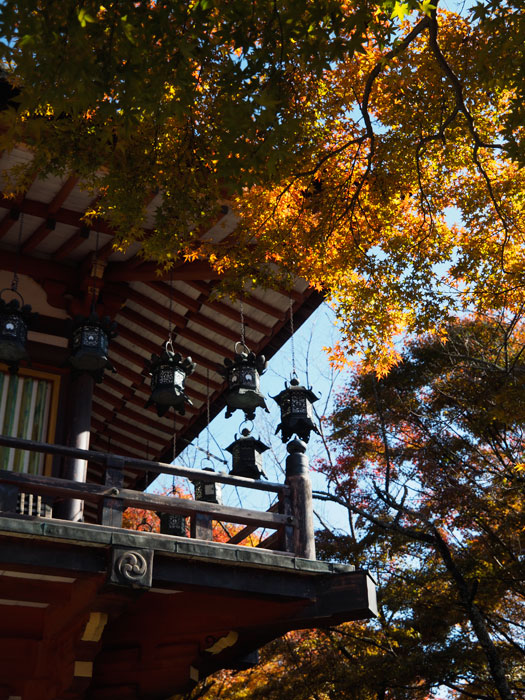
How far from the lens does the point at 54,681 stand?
7.00 m

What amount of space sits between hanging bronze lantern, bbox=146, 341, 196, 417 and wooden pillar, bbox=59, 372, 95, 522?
851 millimetres

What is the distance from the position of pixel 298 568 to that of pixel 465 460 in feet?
34.5

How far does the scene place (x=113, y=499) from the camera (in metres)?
6.48

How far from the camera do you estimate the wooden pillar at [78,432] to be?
27.3 ft

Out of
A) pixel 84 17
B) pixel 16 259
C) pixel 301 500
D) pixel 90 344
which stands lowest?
pixel 301 500

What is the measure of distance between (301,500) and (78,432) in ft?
10.4

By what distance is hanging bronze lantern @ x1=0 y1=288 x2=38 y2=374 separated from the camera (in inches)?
331

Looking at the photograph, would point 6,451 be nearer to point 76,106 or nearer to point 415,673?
point 76,106

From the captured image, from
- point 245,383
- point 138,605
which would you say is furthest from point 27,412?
point 138,605

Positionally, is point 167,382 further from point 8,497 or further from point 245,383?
point 8,497

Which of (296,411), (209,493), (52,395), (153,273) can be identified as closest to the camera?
(296,411)

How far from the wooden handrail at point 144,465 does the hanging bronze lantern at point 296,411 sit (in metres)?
1.10

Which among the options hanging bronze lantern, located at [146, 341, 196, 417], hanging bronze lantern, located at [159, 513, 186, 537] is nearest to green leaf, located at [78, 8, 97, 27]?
hanging bronze lantern, located at [146, 341, 196, 417]

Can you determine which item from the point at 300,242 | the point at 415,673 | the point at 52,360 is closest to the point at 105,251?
the point at 52,360
